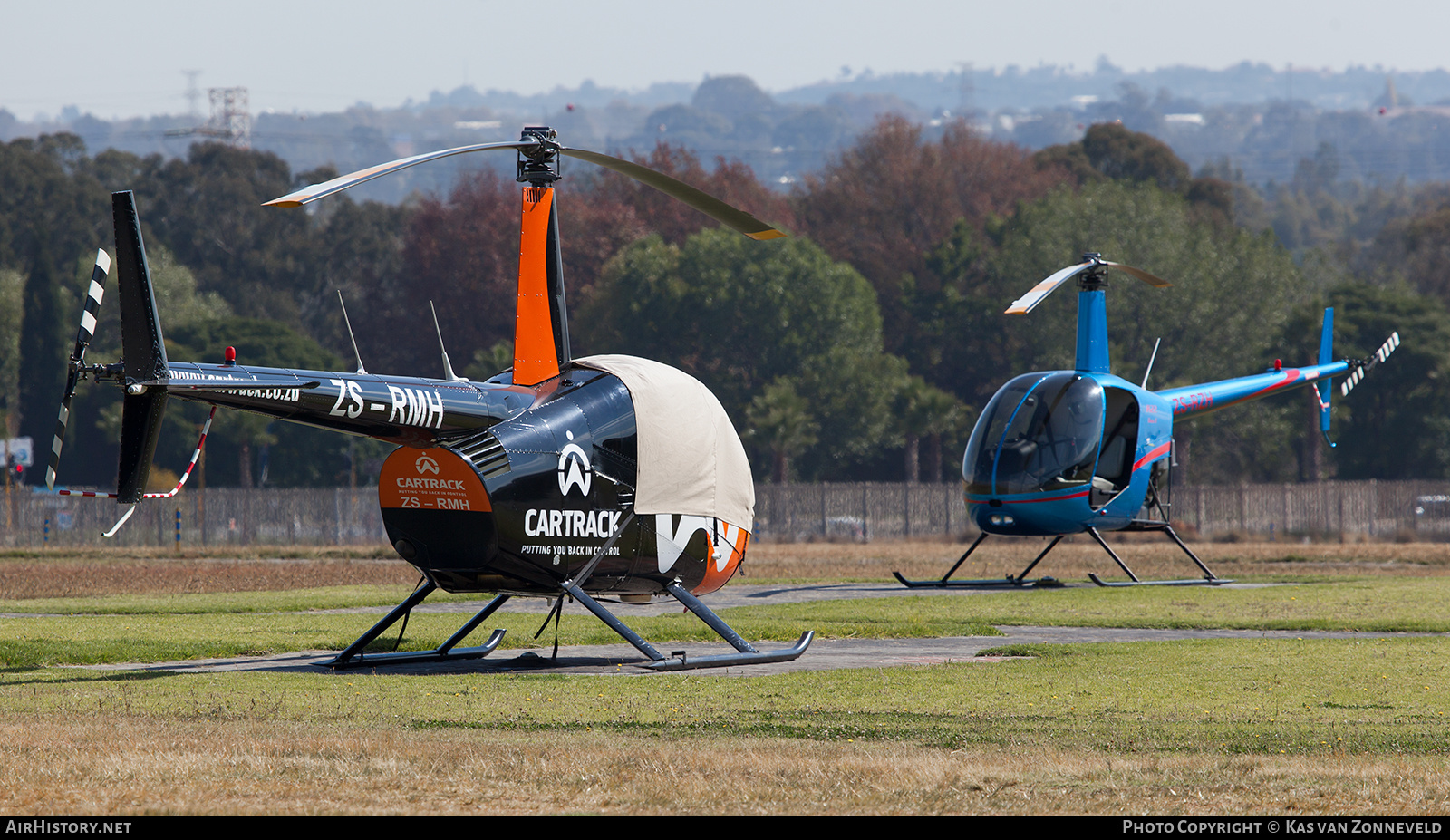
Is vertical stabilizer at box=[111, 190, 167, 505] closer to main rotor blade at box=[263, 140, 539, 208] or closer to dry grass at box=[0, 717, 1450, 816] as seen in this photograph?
main rotor blade at box=[263, 140, 539, 208]

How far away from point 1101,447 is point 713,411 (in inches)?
468

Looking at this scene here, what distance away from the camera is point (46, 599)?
77.2 ft

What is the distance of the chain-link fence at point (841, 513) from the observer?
4934cm

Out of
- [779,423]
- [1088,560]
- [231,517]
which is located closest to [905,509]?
[779,423]

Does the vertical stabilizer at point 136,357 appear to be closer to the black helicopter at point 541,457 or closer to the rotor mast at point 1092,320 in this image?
the black helicopter at point 541,457

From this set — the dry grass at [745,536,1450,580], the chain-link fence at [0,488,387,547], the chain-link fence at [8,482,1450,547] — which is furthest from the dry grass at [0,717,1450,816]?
the chain-link fence at [8,482,1450,547]

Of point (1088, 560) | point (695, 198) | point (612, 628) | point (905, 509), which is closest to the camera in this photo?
point (695, 198)

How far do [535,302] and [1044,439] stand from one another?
1257 centimetres

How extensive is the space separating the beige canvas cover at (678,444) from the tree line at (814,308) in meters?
46.1

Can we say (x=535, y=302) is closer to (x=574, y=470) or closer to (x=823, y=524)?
(x=574, y=470)

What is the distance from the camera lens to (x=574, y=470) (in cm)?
1502

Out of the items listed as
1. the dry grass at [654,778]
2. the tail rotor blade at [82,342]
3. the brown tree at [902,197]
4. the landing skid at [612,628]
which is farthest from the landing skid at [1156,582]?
the brown tree at [902,197]

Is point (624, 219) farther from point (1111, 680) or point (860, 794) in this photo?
point (860, 794)
